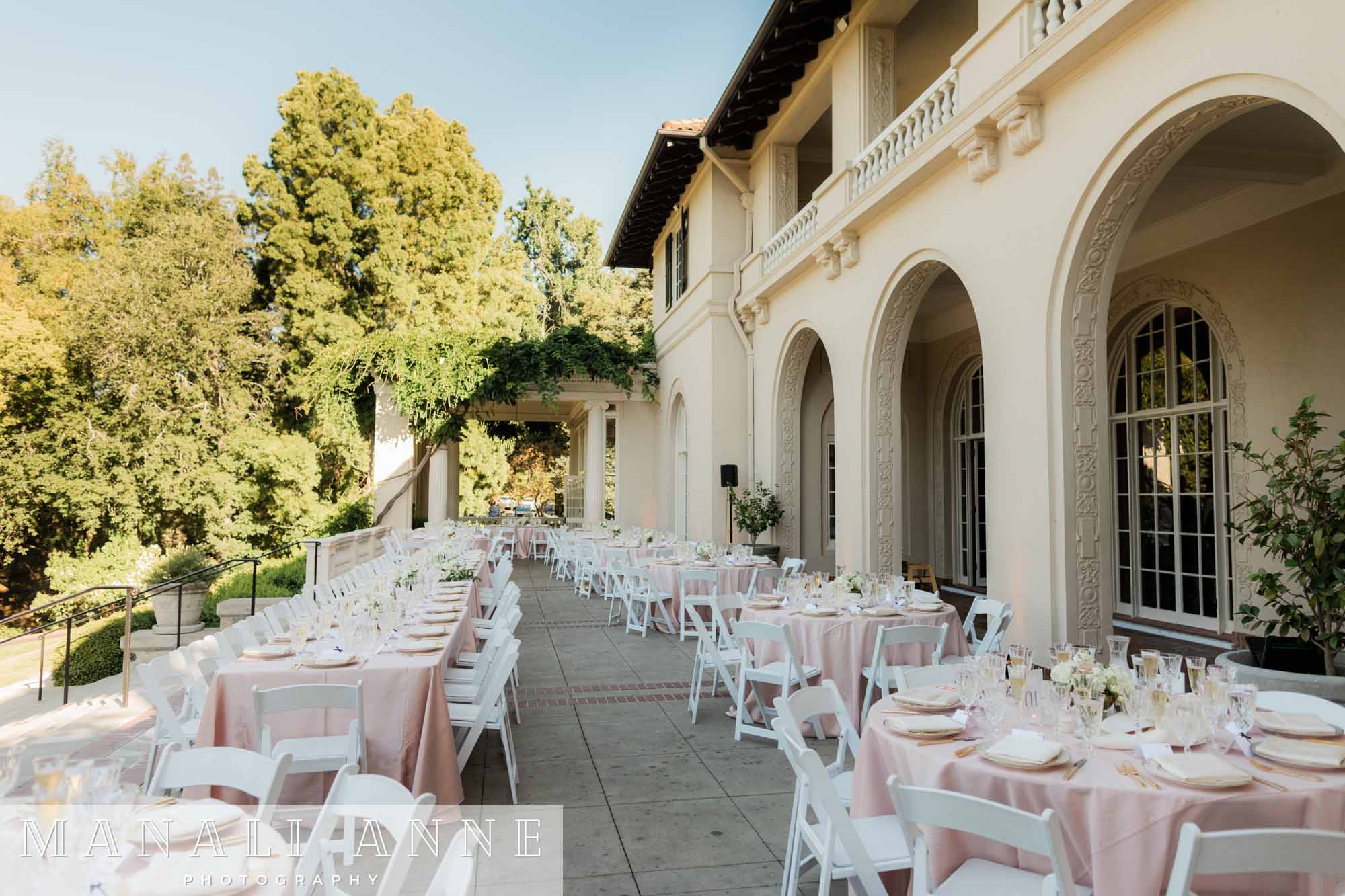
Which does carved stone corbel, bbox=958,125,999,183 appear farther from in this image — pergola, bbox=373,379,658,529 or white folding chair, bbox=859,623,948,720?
pergola, bbox=373,379,658,529

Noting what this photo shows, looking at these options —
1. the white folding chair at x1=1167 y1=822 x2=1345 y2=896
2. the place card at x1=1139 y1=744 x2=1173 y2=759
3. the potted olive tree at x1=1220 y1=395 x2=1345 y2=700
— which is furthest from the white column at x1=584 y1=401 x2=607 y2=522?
the white folding chair at x1=1167 y1=822 x2=1345 y2=896

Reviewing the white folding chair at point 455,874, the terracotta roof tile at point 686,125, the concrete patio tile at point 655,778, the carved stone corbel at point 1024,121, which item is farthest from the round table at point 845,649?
the terracotta roof tile at point 686,125

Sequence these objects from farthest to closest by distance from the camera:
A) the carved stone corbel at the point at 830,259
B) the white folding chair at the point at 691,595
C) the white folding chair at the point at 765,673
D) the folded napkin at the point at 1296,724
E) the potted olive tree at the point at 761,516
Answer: the potted olive tree at the point at 761,516
the carved stone corbel at the point at 830,259
the white folding chair at the point at 691,595
the white folding chair at the point at 765,673
the folded napkin at the point at 1296,724

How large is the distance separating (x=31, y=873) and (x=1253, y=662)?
577 cm

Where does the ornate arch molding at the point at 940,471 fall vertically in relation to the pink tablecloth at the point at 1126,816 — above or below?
above

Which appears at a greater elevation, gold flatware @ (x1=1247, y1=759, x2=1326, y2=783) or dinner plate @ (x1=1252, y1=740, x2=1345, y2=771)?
dinner plate @ (x1=1252, y1=740, x2=1345, y2=771)

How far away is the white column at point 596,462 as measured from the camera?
743 inches

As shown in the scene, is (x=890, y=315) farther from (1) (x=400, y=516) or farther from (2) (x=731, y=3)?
(1) (x=400, y=516)

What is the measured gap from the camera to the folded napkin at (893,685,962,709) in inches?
129

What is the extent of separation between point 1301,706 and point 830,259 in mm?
7735

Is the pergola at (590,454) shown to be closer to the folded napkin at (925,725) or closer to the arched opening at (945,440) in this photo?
the arched opening at (945,440)

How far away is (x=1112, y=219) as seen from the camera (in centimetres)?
579

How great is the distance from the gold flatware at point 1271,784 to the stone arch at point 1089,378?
3532 millimetres

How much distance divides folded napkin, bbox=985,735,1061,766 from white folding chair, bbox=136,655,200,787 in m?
3.43
